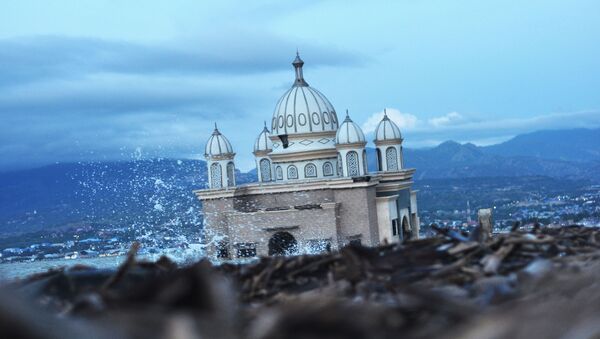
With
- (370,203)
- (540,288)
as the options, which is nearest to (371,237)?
(370,203)

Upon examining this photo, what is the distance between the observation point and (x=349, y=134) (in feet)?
85.3

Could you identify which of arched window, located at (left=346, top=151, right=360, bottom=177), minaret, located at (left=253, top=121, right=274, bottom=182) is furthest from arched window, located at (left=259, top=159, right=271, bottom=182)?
arched window, located at (left=346, top=151, right=360, bottom=177)

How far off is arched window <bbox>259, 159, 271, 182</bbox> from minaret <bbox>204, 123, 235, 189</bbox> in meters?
2.47

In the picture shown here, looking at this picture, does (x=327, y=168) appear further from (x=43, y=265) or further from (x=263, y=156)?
(x=43, y=265)

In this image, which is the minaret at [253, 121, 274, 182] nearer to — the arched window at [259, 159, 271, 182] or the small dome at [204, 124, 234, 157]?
the arched window at [259, 159, 271, 182]

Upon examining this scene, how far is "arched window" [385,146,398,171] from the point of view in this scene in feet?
90.4

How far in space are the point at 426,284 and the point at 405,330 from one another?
107cm

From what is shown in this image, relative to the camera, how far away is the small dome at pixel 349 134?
25.9 metres

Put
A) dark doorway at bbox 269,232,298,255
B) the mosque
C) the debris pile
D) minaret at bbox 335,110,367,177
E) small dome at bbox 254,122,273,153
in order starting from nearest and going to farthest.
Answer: the debris pile
the mosque
dark doorway at bbox 269,232,298,255
minaret at bbox 335,110,367,177
small dome at bbox 254,122,273,153

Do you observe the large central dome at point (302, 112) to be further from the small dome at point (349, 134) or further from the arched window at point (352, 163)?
the arched window at point (352, 163)

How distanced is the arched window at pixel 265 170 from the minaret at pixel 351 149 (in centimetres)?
389

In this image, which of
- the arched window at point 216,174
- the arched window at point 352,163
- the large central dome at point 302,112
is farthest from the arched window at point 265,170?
the arched window at point 352,163

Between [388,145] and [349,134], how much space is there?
205 cm

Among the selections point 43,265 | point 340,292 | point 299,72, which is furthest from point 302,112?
point 340,292
